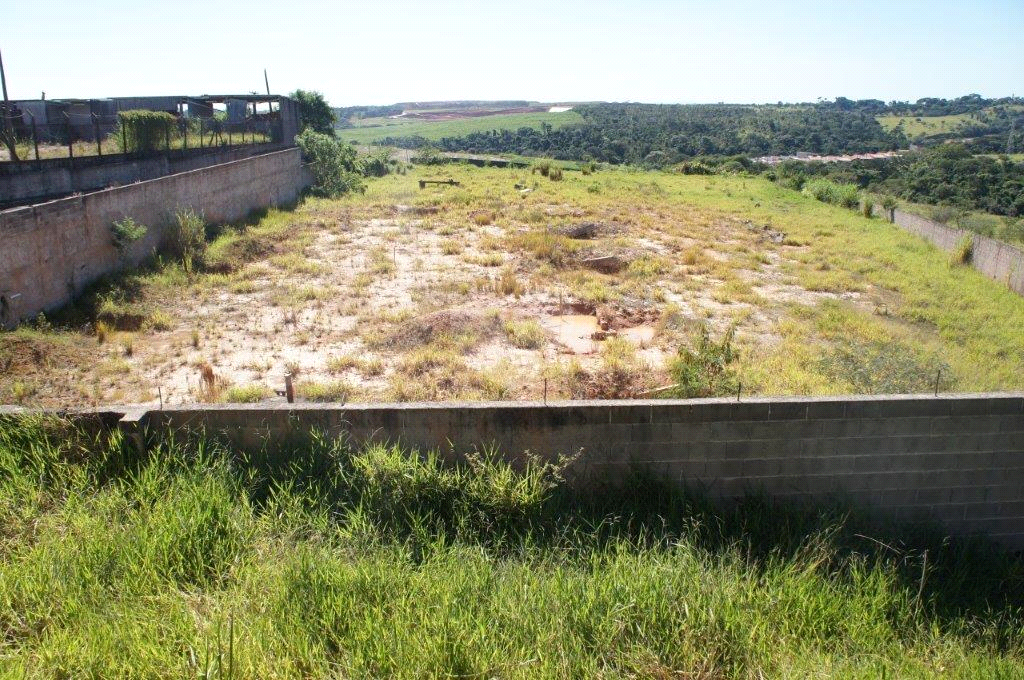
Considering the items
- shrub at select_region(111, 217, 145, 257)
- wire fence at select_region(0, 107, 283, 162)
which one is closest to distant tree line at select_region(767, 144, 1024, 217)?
wire fence at select_region(0, 107, 283, 162)

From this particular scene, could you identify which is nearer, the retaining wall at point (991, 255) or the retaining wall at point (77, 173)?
the retaining wall at point (77, 173)

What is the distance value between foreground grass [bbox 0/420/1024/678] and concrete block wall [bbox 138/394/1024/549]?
20cm

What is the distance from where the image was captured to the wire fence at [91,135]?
754 inches

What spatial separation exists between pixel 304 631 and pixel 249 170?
21571 millimetres

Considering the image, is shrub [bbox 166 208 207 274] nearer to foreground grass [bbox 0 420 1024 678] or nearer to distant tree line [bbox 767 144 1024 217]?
foreground grass [bbox 0 420 1024 678]

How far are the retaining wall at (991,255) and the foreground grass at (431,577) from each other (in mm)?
13607

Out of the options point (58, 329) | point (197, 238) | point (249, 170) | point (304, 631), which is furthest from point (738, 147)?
point (304, 631)

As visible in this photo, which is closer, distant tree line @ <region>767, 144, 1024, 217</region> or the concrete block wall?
the concrete block wall

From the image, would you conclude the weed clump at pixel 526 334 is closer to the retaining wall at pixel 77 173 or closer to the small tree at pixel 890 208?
the retaining wall at pixel 77 173

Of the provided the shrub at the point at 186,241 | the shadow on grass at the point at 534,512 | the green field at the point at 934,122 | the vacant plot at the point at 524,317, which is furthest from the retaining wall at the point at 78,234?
the green field at the point at 934,122

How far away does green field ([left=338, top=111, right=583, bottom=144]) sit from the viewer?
3839 inches

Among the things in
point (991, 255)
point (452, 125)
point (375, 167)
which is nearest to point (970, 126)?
point (452, 125)

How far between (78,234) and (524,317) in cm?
816

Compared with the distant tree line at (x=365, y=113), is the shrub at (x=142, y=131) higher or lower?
lower
